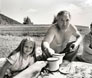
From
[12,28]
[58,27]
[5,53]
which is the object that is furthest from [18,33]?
[58,27]

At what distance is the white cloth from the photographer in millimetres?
2800

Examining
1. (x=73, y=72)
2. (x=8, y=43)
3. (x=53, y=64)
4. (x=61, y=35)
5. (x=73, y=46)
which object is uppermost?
(x=61, y=35)

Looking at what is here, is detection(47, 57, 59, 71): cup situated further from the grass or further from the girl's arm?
the grass

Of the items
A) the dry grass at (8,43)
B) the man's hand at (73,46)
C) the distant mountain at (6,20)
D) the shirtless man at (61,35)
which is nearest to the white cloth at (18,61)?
the shirtless man at (61,35)

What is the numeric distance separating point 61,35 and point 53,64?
1.79 feet

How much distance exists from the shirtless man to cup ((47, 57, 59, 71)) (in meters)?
0.23

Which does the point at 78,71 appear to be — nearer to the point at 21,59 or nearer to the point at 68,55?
the point at 68,55

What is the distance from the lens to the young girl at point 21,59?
110 inches

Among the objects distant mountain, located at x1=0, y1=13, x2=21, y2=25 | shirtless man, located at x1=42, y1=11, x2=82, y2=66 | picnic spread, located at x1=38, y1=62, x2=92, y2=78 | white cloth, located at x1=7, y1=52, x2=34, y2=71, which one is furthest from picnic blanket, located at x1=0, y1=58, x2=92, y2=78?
distant mountain, located at x1=0, y1=13, x2=21, y2=25

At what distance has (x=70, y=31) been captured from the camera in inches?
122

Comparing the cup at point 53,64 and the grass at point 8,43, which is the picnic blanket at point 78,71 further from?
the grass at point 8,43

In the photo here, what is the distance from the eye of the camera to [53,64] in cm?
265

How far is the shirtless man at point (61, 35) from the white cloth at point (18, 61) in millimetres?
212

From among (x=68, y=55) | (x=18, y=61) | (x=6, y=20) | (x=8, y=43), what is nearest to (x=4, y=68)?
(x=18, y=61)
